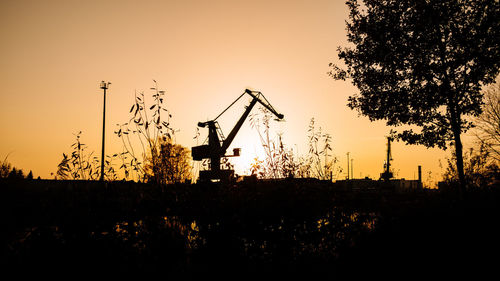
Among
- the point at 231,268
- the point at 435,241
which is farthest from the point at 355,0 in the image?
the point at 231,268

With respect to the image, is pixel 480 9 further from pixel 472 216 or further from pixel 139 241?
pixel 139 241

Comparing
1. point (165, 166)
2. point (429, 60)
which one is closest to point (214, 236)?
point (165, 166)

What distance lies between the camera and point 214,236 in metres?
4.04

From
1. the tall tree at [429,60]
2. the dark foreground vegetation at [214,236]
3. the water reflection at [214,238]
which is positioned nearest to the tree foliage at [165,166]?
the dark foreground vegetation at [214,236]

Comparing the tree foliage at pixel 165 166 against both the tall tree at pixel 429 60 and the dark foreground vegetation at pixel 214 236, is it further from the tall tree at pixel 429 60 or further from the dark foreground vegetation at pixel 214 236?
the tall tree at pixel 429 60

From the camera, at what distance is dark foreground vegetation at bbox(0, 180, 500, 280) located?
3316 millimetres

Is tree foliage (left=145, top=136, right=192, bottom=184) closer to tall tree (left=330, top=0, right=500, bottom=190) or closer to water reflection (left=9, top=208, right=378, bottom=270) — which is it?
water reflection (left=9, top=208, right=378, bottom=270)

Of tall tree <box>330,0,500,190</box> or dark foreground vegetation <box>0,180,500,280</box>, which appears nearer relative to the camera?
dark foreground vegetation <box>0,180,500,280</box>

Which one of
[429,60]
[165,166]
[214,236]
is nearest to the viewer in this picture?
[214,236]

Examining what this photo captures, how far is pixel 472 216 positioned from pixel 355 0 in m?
10.3

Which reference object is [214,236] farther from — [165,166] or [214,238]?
[165,166]

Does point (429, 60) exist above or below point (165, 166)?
above

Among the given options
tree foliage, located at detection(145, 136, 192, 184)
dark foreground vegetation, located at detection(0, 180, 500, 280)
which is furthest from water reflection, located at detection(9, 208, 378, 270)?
tree foliage, located at detection(145, 136, 192, 184)

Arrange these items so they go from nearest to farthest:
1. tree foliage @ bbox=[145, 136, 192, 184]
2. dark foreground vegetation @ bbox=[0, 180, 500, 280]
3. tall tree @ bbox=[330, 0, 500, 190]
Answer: dark foreground vegetation @ bbox=[0, 180, 500, 280] → tree foliage @ bbox=[145, 136, 192, 184] → tall tree @ bbox=[330, 0, 500, 190]
